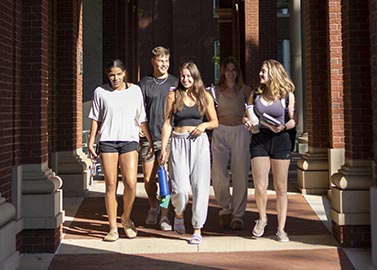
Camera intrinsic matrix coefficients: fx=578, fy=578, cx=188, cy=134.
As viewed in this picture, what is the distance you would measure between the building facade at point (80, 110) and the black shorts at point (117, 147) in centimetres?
62

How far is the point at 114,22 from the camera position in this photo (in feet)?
55.1

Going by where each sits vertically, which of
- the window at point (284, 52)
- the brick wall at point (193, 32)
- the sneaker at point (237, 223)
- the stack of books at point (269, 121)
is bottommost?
the sneaker at point (237, 223)

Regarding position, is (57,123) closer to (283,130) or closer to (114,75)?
(114,75)

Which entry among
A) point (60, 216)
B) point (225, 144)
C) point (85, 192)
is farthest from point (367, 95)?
point (85, 192)

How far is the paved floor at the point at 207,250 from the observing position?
17.6 ft

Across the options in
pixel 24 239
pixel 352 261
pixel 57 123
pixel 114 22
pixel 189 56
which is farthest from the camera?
pixel 189 56

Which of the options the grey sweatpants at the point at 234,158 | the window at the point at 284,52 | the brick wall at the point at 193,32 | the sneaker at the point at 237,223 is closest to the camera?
the grey sweatpants at the point at 234,158

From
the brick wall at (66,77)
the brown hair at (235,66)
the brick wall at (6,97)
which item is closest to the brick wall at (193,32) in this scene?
the brick wall at (66,77)

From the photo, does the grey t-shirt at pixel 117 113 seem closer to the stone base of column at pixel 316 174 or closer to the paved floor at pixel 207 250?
the paved floor at pixel 207 250

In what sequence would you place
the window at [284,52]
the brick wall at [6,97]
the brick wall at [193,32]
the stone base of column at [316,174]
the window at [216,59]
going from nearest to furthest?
the brick wall at [6,97]
the stone base of column at [316,174]
the window at [284,52]
the window at [216,59]
the brick wall at [193,32]

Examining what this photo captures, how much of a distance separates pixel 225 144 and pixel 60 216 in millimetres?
1983

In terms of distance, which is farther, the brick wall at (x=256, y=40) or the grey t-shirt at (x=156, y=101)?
the brick wall at (x=256, y=40)

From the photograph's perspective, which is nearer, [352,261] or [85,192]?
[352,261]

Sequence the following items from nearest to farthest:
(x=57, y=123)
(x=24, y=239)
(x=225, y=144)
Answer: (x=24, y=239), (x=225, y=144), (x=57, y=123)
